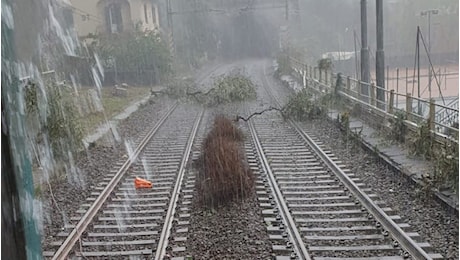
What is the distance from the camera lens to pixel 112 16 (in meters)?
11.3

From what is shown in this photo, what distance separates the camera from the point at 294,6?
1642 cm

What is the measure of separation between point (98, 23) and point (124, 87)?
4.99 metres

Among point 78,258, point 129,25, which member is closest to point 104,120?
point 129,25

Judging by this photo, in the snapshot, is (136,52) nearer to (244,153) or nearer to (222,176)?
(244,153)

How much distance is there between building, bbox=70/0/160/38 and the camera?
7.66 metres

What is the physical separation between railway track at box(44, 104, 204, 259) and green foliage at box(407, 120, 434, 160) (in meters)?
2.62

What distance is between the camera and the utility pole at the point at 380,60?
6391 mm

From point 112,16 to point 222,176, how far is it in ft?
25.7

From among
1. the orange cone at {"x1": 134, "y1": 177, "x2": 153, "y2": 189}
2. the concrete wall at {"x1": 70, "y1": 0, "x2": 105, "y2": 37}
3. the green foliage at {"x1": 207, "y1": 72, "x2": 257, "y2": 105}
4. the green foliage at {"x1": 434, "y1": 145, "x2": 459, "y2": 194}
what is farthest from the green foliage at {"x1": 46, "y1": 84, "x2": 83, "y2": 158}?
the green foliage at {"x1": 207, "y1": 72, "x2": 257, "y2": 105}

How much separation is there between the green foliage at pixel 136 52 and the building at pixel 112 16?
30 centimetres

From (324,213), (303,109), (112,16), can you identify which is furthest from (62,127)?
(112,16)

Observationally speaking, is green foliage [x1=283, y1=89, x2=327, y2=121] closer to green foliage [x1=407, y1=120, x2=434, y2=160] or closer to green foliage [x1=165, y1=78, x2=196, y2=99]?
green foliage [x1=407, y1=120, x2=434, y2=160]

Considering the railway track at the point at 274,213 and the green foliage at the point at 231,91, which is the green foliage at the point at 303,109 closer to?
the green foliage at the point at 231,91

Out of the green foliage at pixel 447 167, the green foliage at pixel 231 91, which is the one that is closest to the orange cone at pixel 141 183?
the green foliage at pixel 447 167
